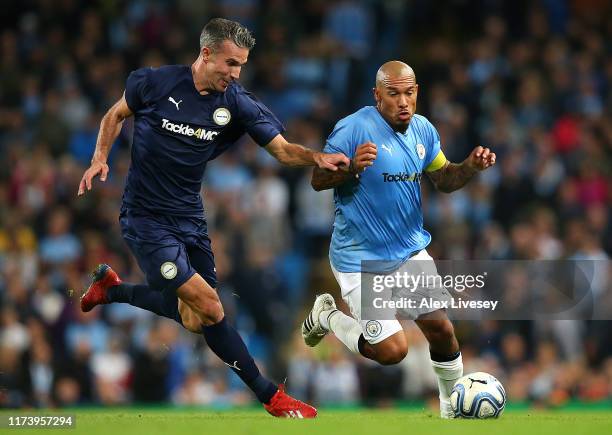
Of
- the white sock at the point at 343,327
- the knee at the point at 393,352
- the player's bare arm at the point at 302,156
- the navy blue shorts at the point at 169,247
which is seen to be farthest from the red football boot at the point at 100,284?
the knee at the point at 393,352

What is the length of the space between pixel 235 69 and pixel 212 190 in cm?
730

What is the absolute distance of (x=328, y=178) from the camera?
895cm

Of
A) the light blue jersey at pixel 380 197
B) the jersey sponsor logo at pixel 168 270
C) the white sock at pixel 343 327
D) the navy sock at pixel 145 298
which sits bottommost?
the white sock at pixel 343 327

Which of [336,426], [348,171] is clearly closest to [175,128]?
[348,171]

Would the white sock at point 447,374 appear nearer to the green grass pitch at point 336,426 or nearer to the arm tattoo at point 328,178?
the green grass pitch at point 336,426

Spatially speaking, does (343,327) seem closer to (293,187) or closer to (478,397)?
(478,397)

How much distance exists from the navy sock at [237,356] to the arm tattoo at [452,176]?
201cm

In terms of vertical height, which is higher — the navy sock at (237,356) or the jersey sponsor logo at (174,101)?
the jersey sponsor logo at (174,101)

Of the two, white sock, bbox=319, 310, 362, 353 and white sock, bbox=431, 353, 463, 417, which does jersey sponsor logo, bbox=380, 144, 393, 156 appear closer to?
white sock, bbox=319, 310, 362, 353

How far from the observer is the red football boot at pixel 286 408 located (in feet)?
29.4

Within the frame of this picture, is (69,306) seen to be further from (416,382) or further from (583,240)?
(583,240)

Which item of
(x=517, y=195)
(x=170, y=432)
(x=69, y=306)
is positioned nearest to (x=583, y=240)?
(x=517, y=195)

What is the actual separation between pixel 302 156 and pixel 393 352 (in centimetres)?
161

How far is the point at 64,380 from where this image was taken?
45.9 ft
